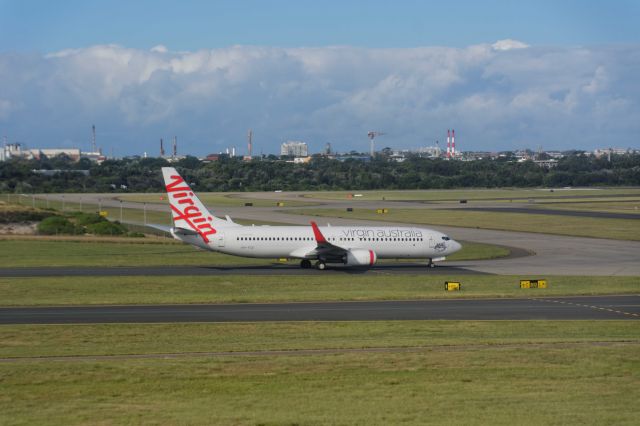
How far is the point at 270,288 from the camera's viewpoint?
55.7 metres

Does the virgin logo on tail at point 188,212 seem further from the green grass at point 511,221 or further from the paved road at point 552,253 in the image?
the green grass at point 511,221

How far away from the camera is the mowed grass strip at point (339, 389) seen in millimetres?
23562

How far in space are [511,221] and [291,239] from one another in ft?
196

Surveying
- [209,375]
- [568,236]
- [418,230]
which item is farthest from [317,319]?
[568,236]

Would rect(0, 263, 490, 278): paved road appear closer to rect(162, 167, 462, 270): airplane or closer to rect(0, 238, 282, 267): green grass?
rect(162, 167, 462, 270): airplane

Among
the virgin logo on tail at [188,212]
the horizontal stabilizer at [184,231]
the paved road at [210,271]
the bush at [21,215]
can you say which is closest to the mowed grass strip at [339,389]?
the paved road at [210,271]

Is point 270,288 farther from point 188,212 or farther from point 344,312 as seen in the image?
point 188,212

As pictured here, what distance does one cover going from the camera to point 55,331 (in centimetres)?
3788

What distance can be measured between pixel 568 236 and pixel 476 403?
254ft

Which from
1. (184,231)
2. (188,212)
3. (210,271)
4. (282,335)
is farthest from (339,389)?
(188,212)

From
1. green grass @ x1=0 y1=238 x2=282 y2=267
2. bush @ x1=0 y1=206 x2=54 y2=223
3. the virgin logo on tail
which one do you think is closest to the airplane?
the virgin logo on tail

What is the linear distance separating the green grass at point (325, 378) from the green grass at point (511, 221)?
65375 mm

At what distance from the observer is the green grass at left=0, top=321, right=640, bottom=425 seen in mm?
23812

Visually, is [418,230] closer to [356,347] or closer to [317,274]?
[317,274]
